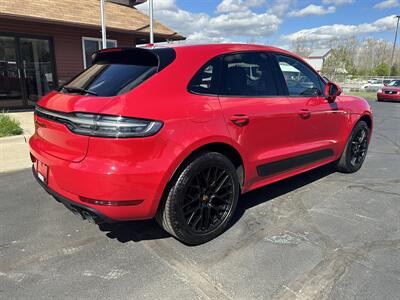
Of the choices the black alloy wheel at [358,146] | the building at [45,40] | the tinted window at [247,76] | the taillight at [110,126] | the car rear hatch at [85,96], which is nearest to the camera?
the taillight at [110,126]

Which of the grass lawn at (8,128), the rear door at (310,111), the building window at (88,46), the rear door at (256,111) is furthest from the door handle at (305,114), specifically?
the building window at (88,46)

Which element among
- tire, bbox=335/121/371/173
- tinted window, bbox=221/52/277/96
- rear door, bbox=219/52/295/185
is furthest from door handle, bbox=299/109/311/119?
tire, bbox=335/121/371/173

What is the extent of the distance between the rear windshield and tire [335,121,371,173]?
10.9 ft

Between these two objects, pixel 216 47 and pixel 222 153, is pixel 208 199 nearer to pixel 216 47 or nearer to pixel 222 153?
pixel 222 153

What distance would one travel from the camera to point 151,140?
2482 millimetres

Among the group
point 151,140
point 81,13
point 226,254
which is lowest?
point 226,254

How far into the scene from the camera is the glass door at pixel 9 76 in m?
10.3

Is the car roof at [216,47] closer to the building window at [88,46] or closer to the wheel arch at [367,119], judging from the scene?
the wheel arch at [367,119]

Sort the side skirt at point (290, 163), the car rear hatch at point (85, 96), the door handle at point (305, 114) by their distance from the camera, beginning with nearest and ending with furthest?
the car rear hatch at point (85, 96) → the side skirt at point (290, 163) → the door handle at point (305, 114)

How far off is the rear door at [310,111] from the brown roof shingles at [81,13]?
8629 millimetres

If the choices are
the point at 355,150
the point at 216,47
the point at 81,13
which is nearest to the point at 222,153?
the point at 216,47

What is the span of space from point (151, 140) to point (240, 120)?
98 cm

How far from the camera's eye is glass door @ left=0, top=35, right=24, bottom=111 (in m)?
10.3

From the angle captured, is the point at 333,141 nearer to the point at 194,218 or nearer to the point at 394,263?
the point at 394,263
